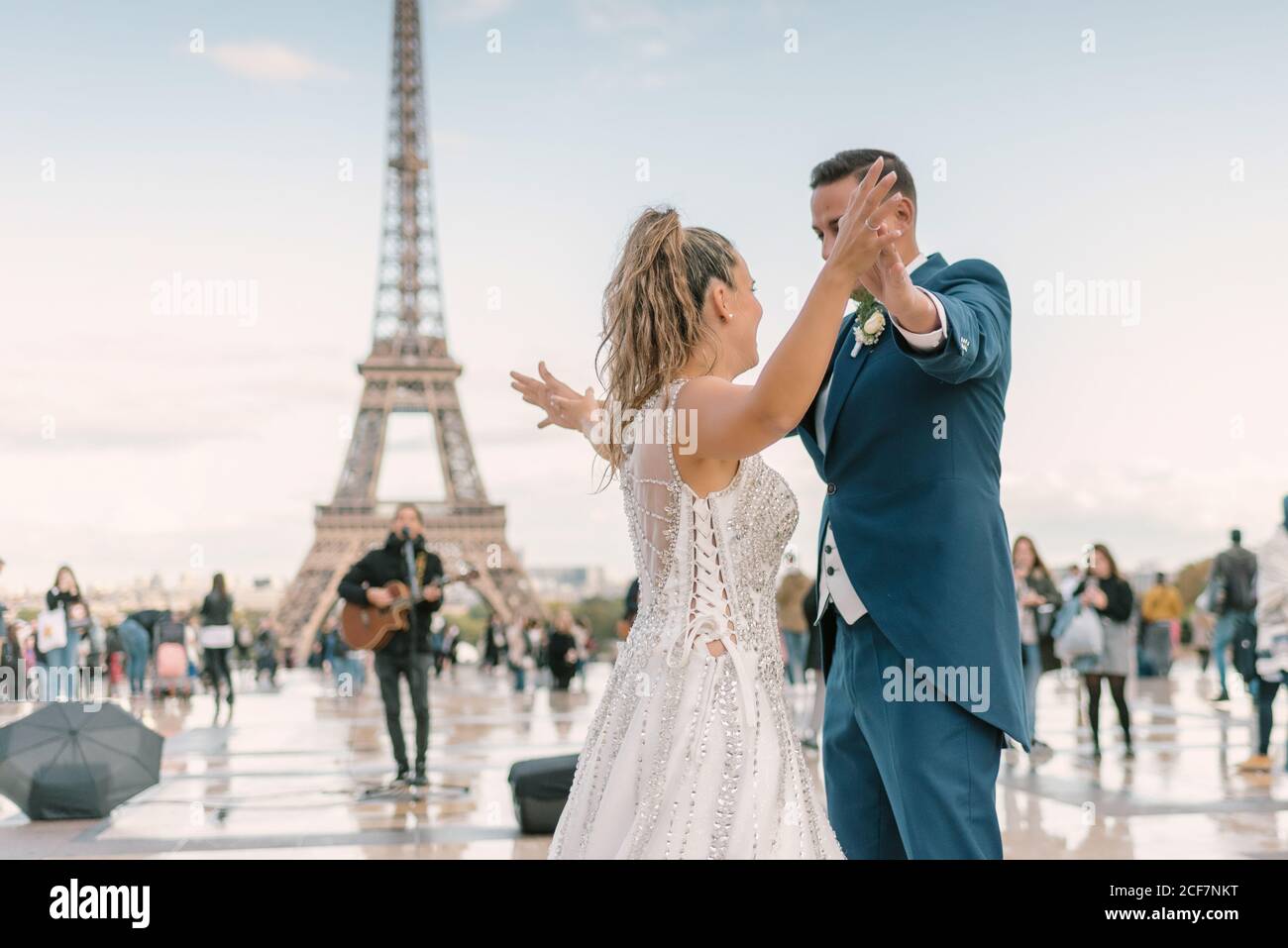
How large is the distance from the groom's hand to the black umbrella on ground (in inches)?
237

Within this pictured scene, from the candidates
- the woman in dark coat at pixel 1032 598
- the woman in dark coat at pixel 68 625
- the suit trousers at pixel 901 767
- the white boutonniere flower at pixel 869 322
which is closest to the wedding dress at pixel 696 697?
the suit trousers at pixel 901 767

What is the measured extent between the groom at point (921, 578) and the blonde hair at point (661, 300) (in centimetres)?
34

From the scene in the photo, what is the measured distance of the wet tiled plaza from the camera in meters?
5.97

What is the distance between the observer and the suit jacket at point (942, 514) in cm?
250

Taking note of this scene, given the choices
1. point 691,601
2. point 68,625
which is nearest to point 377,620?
point 68,625

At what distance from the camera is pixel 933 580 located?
8.24 ft

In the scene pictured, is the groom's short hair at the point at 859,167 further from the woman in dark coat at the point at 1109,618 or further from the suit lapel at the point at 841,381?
the woman in dark coat at the point at 1109,618

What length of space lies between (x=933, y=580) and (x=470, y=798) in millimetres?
5498

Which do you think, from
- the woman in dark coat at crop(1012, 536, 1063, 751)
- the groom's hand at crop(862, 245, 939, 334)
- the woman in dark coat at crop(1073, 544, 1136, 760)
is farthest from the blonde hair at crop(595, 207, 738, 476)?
the woman in dark coat at crop(1012, 536, 1063, 751)

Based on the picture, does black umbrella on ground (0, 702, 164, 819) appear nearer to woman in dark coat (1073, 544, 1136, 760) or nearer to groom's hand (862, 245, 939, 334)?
woman in dark coat (1073, 544, 1136, 760)

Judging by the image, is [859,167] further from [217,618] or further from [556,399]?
[217,618]

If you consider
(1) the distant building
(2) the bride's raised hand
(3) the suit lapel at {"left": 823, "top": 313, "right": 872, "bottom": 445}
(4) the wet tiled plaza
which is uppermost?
(2) the bride's raised hand

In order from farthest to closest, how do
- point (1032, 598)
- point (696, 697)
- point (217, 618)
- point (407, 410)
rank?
point (407, 410) < point (217, 618) < point (1032, 598) < point (696, 697)
